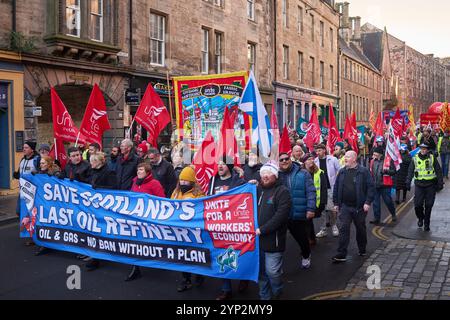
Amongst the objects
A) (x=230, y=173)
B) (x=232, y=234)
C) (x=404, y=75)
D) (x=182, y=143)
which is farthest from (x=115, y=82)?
(x=404, y=75)

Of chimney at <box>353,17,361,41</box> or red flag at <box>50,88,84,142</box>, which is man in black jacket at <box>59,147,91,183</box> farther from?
chimney at <box>353,17,361,41</box>

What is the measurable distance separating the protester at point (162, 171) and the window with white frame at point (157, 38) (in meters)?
11.6

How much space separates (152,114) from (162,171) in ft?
9.09

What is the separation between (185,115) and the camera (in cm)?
1100

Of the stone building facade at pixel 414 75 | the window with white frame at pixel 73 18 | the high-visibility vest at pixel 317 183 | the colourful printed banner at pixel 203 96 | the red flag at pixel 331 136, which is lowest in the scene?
the high-visibility vest at pixel 317 183

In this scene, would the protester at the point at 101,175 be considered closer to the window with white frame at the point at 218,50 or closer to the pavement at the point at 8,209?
the pavement at the point at 8,209

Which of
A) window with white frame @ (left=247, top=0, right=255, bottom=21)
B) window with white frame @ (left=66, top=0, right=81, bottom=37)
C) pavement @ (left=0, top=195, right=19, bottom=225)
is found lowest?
pavement @ (left=0, top=195, right=19, bottom=225)

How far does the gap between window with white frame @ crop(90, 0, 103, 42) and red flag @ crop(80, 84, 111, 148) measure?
290 inches

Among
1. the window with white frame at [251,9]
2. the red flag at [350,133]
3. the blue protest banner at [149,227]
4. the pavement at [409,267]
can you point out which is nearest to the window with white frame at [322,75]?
the window with white frame at [251,9]

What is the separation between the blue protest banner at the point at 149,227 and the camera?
5.53 metres

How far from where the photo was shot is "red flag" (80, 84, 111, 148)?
9617 mm

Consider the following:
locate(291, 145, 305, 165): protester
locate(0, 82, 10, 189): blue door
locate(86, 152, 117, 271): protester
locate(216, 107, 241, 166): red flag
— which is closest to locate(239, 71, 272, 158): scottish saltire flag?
locate(216, 107, 241, 166): red flag
